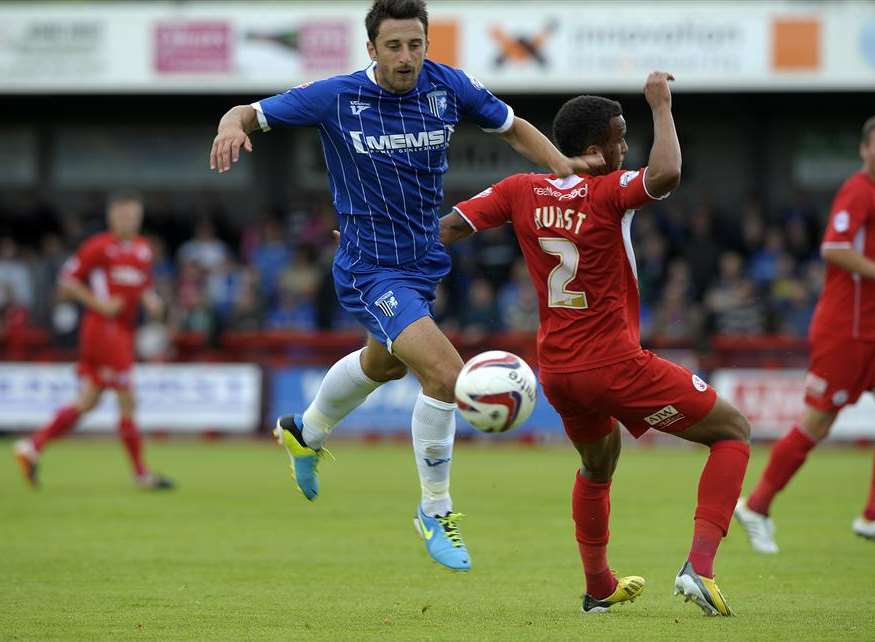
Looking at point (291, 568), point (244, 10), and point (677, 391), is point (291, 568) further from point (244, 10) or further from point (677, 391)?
point (244, 10)

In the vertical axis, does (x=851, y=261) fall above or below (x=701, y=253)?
above

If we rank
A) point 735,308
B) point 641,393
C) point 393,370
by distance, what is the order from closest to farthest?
point 641,393 → point 393,370 → point 735,308

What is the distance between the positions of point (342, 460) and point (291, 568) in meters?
7.86

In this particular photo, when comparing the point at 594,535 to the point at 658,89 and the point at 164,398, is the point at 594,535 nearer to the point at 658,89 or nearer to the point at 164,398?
the point at 658,89

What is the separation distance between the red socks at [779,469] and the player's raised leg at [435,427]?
9.18 feet

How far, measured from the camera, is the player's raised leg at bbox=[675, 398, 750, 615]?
6.25 meters

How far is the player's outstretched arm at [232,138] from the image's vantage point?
19.9 feet

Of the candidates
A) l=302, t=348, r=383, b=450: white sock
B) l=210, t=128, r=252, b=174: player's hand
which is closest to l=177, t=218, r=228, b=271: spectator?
l=302, t=348, r=383, b=450: white sock

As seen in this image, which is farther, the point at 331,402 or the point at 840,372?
the point at 840,372

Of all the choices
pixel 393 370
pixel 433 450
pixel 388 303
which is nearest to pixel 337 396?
pixel 393 370

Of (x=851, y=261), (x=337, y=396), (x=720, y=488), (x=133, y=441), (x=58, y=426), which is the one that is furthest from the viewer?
(x=58, y=426)

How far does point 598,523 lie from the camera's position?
21.5ft

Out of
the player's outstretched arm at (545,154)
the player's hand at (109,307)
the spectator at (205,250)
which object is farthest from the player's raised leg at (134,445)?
the spectator at (205,250)

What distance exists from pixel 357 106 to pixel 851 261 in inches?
140
